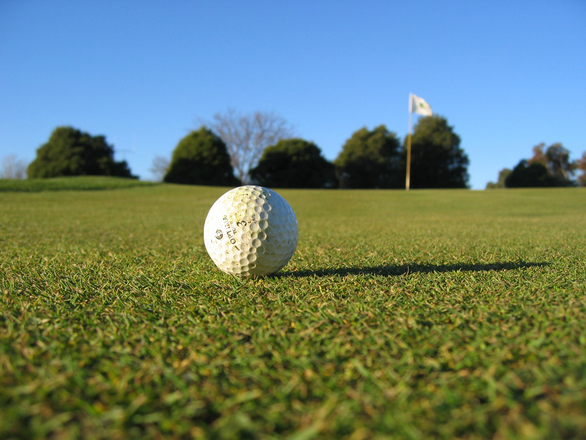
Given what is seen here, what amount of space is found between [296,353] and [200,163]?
35621mm

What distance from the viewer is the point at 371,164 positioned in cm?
3962

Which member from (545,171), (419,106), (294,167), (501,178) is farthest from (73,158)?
(501,178)

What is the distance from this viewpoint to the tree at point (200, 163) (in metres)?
35.6

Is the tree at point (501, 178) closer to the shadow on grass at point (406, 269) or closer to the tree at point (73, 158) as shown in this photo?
the tree at point (73, 158)

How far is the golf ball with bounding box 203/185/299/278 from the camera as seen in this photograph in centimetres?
294

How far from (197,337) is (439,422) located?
3.58 ft

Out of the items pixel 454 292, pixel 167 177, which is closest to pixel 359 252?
pixel 454 292

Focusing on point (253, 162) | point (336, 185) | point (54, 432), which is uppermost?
point (253, 162)

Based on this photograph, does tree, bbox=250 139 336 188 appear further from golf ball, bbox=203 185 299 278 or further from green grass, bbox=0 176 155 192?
golf ball, bbox=203 185 299 278

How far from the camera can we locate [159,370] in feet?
4.84

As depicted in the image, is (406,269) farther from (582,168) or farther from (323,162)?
(582,168)

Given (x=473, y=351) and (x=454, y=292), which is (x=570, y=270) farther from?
(x=473, y=351)

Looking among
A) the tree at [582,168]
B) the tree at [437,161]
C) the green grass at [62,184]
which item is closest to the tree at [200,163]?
the green grass at [62,184]

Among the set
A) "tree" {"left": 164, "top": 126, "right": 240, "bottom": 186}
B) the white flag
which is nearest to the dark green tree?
the white flag
